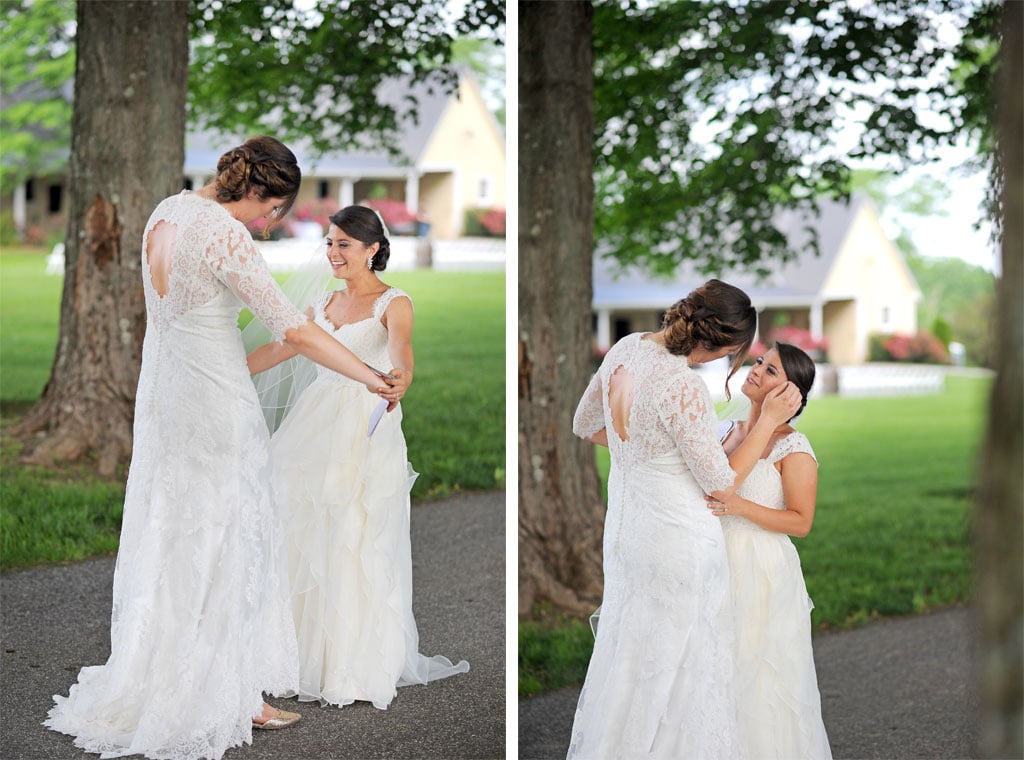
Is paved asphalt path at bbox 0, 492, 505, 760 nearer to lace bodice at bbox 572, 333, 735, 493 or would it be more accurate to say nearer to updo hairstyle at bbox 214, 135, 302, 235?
lace bodice at bbox 572, 333, 735, 493

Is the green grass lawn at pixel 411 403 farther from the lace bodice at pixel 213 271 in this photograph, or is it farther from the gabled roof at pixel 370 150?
the lace bodice at pixel 213 271

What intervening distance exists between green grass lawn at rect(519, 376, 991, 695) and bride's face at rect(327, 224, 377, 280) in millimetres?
2264

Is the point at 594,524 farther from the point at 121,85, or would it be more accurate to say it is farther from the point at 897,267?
the point at 121,85

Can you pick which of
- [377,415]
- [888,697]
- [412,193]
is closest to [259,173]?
[377,415]

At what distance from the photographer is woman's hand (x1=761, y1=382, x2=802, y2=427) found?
335cm

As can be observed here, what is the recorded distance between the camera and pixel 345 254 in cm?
393

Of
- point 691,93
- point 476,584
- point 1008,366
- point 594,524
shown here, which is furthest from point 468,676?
point 691,93

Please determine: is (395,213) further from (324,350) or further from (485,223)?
(324,350)

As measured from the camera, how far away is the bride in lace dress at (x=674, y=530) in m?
3.31

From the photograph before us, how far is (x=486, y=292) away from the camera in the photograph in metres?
4.76

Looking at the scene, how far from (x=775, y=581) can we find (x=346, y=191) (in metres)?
2.07

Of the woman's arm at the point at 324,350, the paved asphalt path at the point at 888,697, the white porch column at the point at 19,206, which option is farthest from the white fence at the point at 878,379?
the white porch column at the point at 19,206

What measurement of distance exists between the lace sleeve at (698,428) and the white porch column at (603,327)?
216 centimetres

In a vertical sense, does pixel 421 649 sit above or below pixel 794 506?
below
